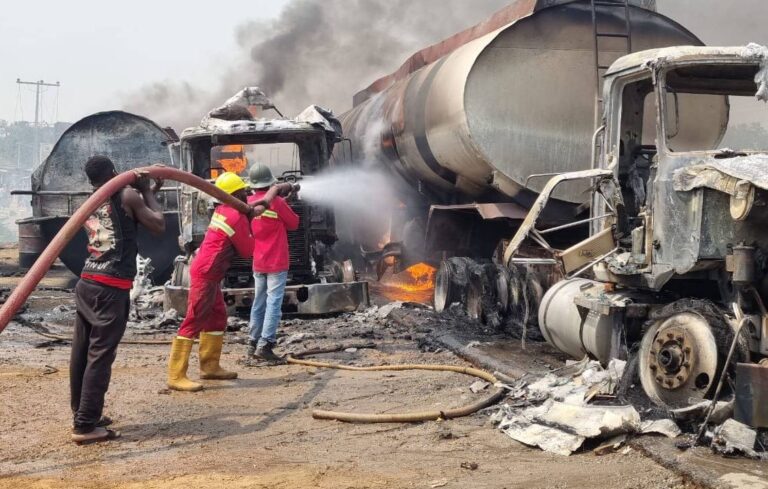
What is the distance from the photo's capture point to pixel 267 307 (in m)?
8.18

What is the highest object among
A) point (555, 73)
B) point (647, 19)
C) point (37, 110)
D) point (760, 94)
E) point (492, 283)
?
point (37, 110)

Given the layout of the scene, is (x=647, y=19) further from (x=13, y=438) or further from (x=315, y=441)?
(x=13, y=438)

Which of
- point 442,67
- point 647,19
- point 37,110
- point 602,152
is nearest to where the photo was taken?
point 602,152

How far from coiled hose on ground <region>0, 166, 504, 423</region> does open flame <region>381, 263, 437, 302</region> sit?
20.0 ft

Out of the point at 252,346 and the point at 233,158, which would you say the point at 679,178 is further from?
the point at 233,158

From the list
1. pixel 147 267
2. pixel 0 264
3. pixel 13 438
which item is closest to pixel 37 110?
pixel 0 264

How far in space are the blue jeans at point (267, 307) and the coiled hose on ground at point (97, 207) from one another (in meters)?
1.30

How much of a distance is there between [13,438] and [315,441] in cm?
192

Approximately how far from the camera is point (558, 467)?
469 centimetres

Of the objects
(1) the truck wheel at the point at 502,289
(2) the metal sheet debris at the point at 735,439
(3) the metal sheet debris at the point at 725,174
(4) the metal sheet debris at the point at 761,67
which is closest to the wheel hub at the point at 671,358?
(2) the metal sheet debris at the point at 735,439

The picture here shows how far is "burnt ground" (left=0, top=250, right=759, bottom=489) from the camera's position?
15.0 ft

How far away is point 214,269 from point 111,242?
170cm

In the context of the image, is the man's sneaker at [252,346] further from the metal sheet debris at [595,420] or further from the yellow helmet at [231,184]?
the metal sheet debris at [595,420]

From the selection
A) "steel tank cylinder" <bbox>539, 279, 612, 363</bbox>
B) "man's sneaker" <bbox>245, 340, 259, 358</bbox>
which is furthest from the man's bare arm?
"steel tank cylinder" <bbox>539, 279, 612, 363</bbox>
